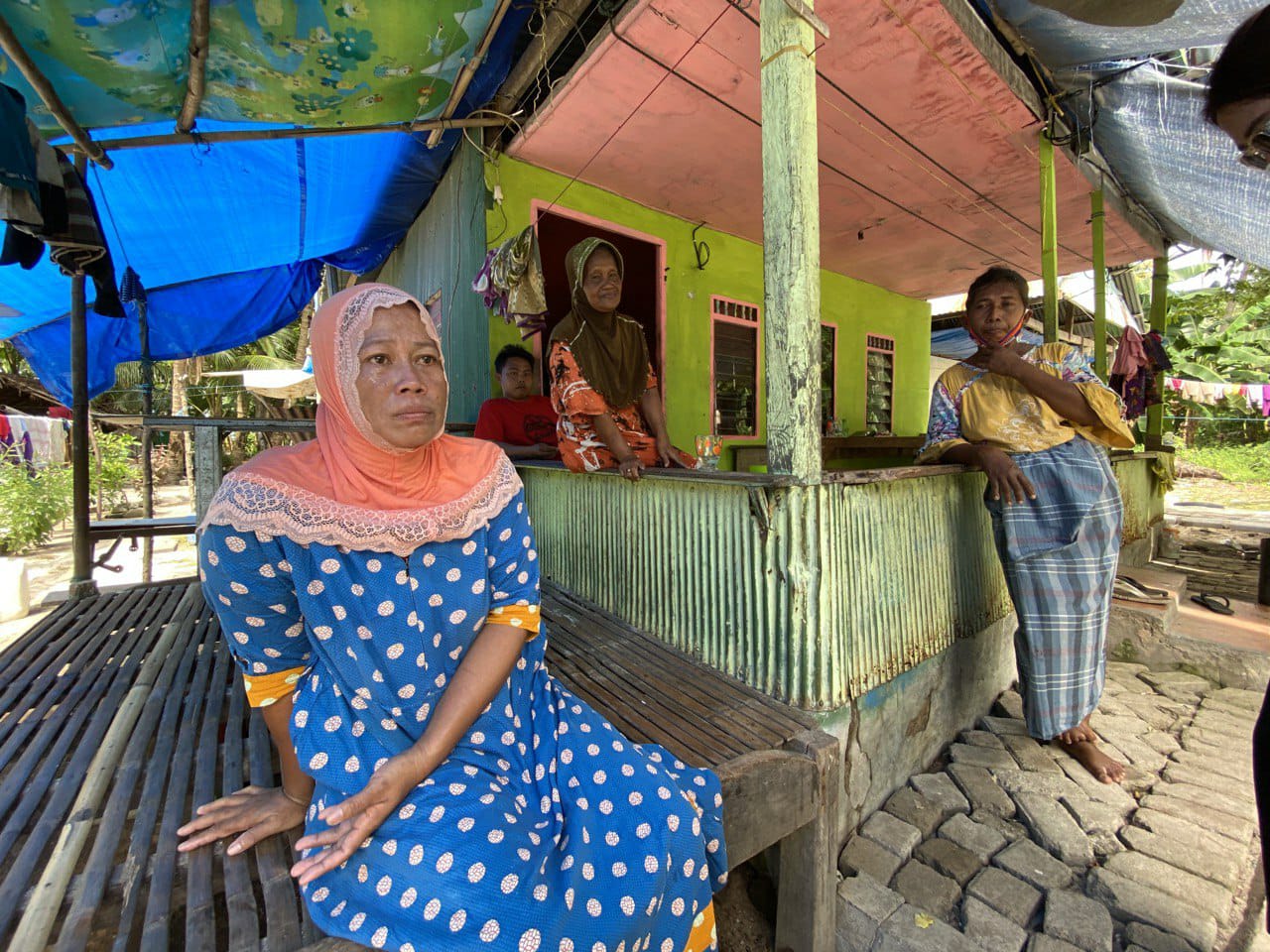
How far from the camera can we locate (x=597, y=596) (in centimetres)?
324

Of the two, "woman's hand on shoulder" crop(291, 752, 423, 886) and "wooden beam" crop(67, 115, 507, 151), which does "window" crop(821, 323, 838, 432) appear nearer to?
"wooden beam" crop(67, 115, 507, 151)

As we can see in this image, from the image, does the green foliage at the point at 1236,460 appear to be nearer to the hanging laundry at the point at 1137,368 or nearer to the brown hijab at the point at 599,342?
the hanging laundry at the point at 1137,368

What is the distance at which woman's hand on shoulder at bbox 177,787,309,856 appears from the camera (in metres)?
1.36

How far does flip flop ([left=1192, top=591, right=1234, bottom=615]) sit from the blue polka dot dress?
16.1ft

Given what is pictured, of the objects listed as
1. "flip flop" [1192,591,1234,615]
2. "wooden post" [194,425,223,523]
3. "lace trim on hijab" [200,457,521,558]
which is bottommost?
"flip flop" [1192,591,1234,615]

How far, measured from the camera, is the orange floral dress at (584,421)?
9.95 feet

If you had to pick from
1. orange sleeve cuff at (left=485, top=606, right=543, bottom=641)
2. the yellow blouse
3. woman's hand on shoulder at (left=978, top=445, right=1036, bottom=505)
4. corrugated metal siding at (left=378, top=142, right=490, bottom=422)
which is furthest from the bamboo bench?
corrugated metal siding at (left=378, top=142, right=490, bottom=422)

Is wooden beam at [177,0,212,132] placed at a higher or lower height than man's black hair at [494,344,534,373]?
higher

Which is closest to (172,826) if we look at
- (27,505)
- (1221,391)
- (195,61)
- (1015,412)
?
(195,61)

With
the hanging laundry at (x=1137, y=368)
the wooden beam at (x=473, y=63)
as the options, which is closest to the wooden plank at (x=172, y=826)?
the wooden beam at (x=473, y=63)

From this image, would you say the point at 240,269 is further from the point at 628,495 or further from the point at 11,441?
the point at 11,441

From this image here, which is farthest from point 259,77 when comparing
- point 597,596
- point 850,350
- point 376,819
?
point 850,350

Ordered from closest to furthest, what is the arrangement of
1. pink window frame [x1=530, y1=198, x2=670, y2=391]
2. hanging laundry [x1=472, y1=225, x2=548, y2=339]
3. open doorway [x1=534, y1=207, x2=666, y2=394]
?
hanging laundry [x1=472, y1=225, x2=548, y2=339] < pink window frame [x1=530, y1=198, x2=670, y2=391] < open doorway [x1=534, y1=207, x2=666, y2=394]

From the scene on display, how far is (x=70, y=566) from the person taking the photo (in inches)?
348
